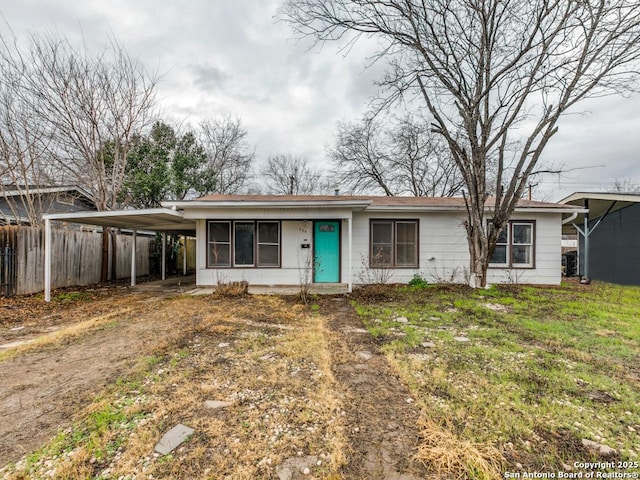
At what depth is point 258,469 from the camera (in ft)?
5.45

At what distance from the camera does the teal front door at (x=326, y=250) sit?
854 cm

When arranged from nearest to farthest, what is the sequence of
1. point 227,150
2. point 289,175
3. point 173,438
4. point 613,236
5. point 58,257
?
point 173,438, point 58,257, point 613,236, point 227,150, point 289,175

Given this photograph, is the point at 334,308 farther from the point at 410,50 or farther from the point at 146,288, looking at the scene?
the point at 410,50

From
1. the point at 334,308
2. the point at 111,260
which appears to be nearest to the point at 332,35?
the point at 334,308

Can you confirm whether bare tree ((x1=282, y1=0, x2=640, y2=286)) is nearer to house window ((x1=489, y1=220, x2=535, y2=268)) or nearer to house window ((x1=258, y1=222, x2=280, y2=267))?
house window ((x1=489, y1=220, x2=535, y2=268))

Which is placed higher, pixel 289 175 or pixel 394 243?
pixel 289 175

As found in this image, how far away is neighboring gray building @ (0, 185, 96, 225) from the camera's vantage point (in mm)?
9070

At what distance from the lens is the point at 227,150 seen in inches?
730

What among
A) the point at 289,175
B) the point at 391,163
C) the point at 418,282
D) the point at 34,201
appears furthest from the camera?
the point at 289,175

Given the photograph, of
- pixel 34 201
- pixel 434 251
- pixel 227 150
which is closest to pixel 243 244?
pixel 434 251

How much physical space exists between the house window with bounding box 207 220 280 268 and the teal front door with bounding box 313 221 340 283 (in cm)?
117

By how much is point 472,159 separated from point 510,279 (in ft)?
12.5

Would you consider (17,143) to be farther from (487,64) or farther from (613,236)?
(613,236)

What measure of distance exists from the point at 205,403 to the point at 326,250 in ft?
20.9
